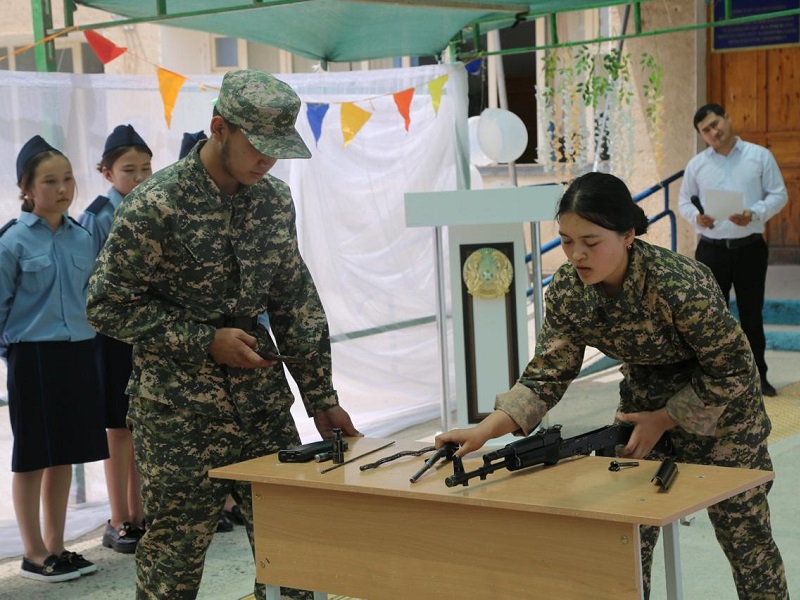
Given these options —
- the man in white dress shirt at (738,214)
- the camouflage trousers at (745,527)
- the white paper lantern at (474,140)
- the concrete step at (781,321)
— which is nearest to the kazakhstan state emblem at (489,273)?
the man in white dress shirt at (738,214)

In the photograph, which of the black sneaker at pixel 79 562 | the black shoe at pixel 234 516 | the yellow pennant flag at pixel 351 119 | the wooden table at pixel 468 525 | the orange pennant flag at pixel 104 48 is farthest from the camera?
the yellow pennant flag at pixel 351 119

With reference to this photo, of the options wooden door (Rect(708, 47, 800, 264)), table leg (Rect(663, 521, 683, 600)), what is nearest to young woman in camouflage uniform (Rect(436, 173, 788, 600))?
table leg (Rect(663, 521, 683, 600))

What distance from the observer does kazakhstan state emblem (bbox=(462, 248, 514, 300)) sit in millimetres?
5691

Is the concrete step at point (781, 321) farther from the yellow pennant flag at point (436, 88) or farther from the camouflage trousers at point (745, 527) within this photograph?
the camouflage trousers at point (745, 527)

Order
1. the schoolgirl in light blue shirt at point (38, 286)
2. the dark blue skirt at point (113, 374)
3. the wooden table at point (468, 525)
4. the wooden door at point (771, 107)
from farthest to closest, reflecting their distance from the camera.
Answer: the wooden door at point (771, 107)
the dark blue skirt at point (113, 374)
the schoolgirl in light blue shirt at point (38, 286)
the wooden table at point (468, 525)

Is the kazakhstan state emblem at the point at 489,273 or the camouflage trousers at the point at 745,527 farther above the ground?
the kazakhstan state emblem at the point at 489,273

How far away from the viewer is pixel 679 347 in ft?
9.25

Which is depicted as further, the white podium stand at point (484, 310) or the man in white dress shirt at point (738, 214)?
the man in white dress shirt at point (738, 214)

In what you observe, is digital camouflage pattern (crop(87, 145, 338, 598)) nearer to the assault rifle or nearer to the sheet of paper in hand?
the assault rifle

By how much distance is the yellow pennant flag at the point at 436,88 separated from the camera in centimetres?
660

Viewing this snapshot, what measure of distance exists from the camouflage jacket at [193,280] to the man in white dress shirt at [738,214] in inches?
165

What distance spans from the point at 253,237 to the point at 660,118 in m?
7.87

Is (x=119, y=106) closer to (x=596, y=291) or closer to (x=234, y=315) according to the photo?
(x=234, y=315)

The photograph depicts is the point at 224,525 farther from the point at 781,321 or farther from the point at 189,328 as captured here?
the point at 781,321
